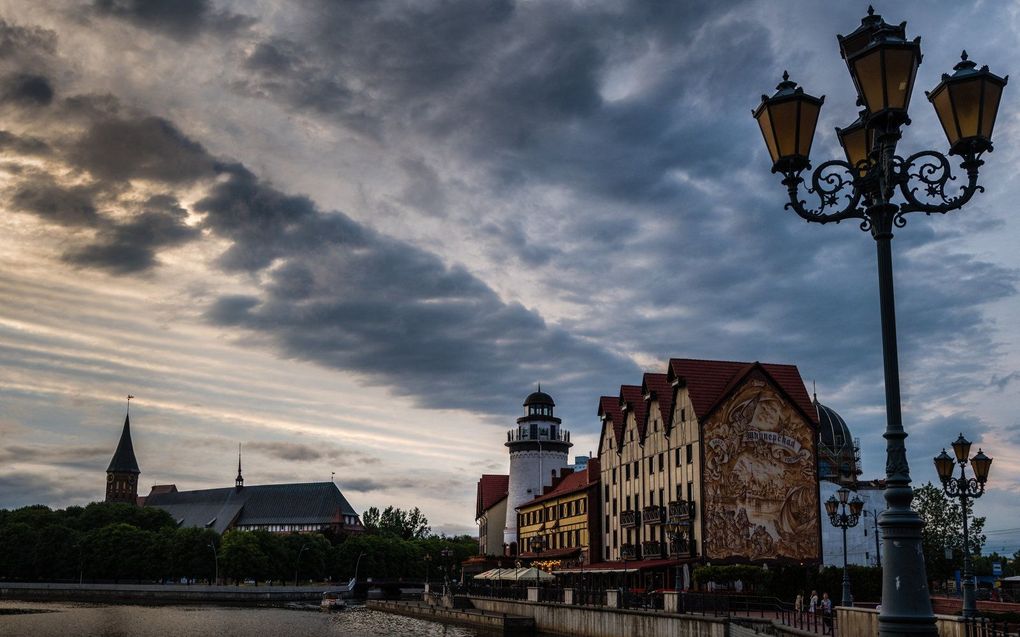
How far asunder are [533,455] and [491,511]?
19.1 m

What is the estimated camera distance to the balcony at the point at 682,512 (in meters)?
64.0

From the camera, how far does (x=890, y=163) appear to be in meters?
10.4

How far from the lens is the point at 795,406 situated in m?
66.1

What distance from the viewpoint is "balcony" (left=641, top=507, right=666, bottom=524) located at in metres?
68.2

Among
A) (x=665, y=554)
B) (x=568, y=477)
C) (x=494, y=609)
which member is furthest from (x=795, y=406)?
(x=568, y=477)

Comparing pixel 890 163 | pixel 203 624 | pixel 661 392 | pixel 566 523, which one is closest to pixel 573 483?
pixel 566 523

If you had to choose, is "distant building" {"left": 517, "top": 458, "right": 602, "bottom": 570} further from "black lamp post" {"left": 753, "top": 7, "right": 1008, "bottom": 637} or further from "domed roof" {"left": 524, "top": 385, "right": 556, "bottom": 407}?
"black lamp post" {"left": 753, "top": 7, "right": 1008, "bottom": 637}

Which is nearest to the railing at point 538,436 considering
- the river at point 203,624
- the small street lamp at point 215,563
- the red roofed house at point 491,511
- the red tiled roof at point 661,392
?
the red roofed house at point 491,511

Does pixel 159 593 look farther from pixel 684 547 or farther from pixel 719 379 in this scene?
pixel 719 379

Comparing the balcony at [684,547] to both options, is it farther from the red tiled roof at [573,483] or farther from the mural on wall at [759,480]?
the red tiled roof at [573,483]

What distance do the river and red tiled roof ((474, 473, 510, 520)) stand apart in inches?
1034

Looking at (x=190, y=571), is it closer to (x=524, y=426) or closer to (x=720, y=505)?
(x=524, y=426)

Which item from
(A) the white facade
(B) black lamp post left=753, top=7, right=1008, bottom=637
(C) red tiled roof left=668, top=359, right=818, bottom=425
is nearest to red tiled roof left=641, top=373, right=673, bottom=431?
(C) red tiled roof left=668, top=359, right=818, bottom=425

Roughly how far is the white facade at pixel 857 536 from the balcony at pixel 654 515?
11000 mm
